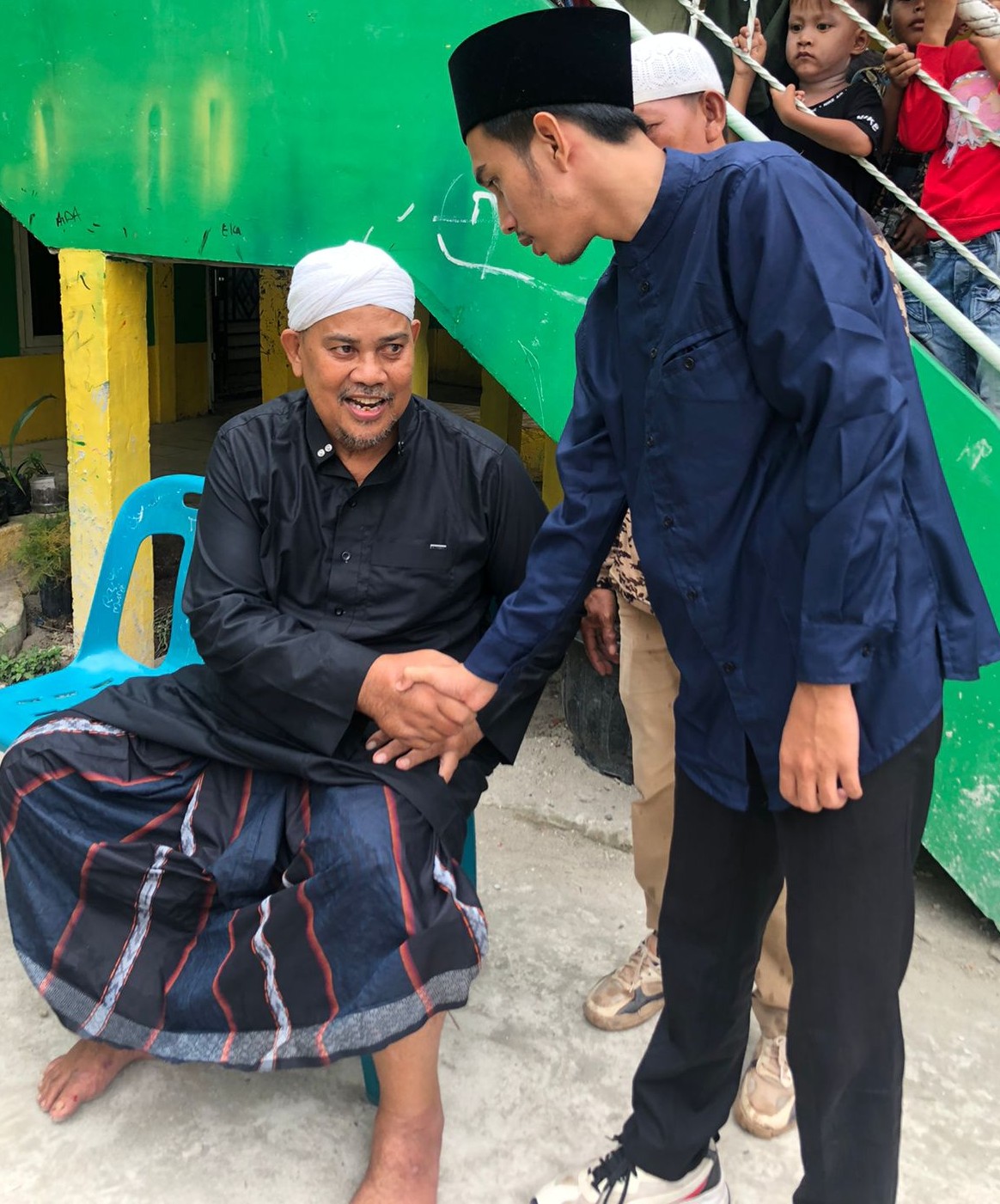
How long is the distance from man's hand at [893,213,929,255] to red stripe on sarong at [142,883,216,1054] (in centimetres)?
277

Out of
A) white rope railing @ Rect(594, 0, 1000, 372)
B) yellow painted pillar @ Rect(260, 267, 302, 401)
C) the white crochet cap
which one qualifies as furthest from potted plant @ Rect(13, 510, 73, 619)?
the white crochet cap

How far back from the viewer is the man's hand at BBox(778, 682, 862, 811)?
137 cm

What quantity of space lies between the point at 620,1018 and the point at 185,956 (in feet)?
3.45

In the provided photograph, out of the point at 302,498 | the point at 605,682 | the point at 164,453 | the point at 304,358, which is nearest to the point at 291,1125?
the point at 302,498

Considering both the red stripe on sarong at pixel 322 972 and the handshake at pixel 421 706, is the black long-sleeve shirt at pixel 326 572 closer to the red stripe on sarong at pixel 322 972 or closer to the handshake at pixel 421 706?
the handshake at pixel 421 706

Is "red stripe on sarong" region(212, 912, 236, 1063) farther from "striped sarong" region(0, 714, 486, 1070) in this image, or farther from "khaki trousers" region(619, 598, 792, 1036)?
"khaki trousers" region(619, 598, 792, 1036)

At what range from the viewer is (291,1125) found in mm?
2189

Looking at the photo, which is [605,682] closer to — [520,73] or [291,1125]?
[291,1125]

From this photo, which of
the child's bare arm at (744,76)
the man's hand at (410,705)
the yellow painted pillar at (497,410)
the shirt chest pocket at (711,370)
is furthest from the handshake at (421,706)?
the yellow painted pillar at (497,410)

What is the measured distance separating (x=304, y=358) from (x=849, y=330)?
1344 mm

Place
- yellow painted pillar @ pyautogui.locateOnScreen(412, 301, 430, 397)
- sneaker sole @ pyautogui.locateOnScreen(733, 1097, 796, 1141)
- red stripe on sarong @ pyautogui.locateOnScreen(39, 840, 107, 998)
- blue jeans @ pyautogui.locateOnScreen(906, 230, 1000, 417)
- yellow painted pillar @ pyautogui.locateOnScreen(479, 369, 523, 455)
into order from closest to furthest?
1. red stripe on sarong @ pyautogui.locateOnScreen(39, 840, 107, 998)
2. sneaker sole @ pyautogui.locateOnScreen(733, 1097, 796, 1141)
3. blue jeans @ pyautogui.locateOnScreen(906, 230, 1000, 417)
4. yellow painted pillar @ pyautogui.locateOnScreen(412, 301, 430, 397)
5. yellow painted pillar @ pyautogui.locateOnScreen(479, 369, 523, 455)

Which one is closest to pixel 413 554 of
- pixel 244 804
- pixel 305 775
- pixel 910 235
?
pixel 305 775

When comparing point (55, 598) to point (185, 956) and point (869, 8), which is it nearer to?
point (185, 956)

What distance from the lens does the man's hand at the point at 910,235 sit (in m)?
3.26
